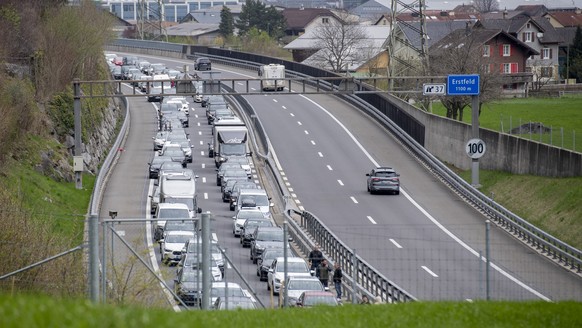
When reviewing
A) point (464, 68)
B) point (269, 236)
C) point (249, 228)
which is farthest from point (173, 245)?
point (464, 68)

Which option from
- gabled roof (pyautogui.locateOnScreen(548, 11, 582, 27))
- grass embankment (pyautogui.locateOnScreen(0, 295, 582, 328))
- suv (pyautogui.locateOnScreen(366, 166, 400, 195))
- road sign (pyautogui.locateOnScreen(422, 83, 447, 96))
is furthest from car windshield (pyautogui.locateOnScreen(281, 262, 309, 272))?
gabled roof (pyautogui.locateOnScreen(548, 11, 582, 27))

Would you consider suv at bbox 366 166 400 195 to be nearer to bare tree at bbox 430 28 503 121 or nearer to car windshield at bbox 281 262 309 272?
car windshield at bbox 281 262 309 272

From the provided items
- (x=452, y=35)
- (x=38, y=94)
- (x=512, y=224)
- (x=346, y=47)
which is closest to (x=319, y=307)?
(x=512, y=224)

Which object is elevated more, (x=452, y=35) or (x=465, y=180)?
(x=452, y=35)

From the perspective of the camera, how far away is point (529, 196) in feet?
160

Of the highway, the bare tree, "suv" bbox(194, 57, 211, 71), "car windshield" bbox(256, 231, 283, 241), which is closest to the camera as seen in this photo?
the highway

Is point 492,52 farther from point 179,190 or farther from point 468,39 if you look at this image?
point 179,190

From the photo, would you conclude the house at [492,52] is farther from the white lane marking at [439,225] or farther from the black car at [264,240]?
the black car at [264,240]

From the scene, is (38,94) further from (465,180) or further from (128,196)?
(465,180)

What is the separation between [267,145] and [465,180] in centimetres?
1294

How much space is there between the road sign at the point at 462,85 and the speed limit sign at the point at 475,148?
2828 millimetres

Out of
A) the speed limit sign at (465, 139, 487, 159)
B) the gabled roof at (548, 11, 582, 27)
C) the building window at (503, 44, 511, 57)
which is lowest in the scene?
the speed limit sign at (465, 139, 487, 159)

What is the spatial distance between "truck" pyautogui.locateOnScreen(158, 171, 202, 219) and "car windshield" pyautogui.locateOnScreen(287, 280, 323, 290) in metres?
17.4

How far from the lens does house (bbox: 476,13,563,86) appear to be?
125275 mm
